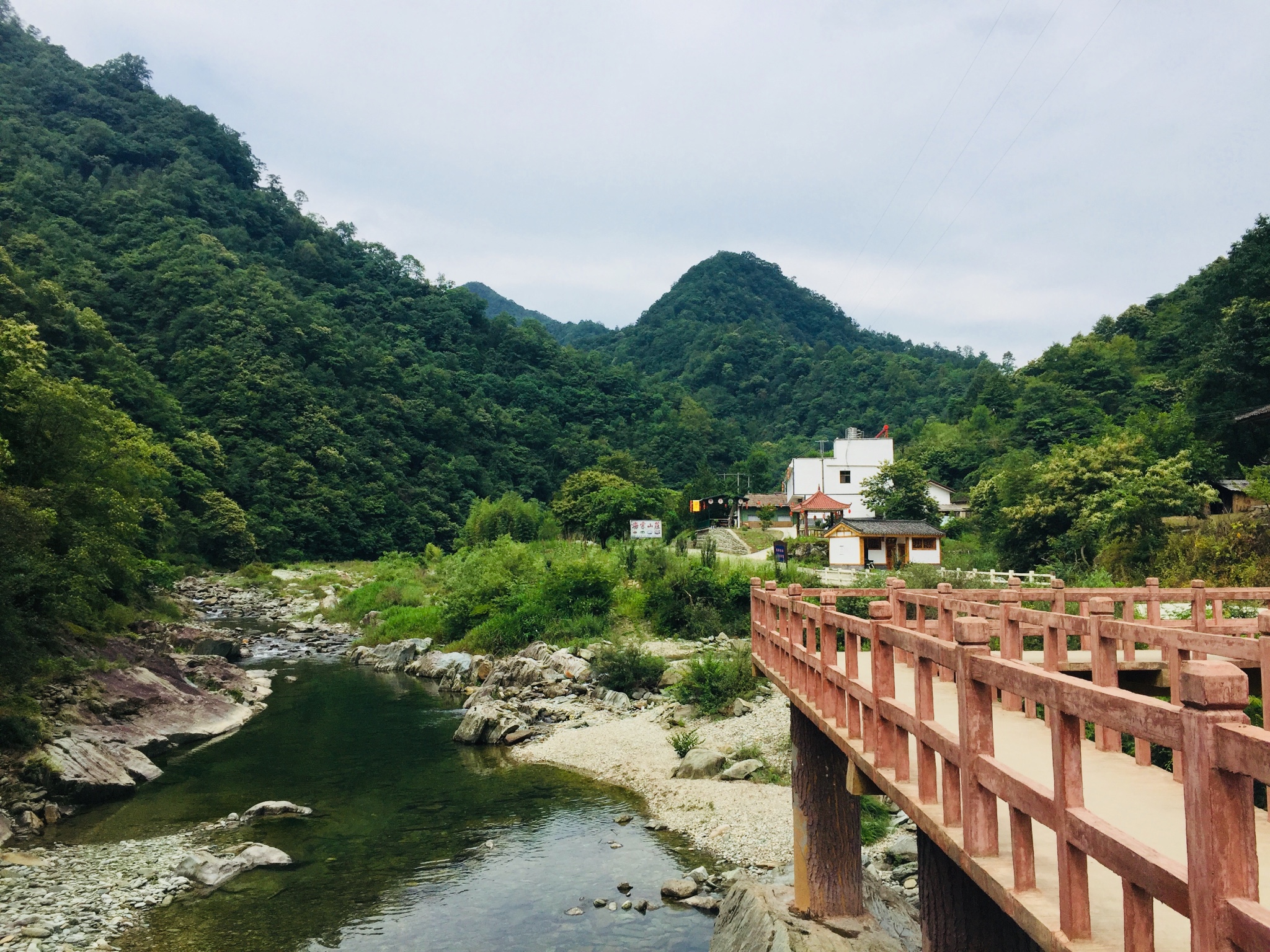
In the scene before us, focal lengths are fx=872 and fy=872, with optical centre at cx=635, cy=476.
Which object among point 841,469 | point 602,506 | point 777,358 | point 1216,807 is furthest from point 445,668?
point 777,358

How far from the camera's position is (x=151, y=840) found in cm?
1466

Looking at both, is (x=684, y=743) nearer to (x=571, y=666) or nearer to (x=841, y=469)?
(x=571, y=666)

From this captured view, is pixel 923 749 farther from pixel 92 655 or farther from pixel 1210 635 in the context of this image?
pixel 92 655

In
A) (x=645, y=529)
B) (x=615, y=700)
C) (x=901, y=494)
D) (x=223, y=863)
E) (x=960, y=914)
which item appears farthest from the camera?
(x=901, y=494)

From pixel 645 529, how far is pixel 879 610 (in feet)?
149

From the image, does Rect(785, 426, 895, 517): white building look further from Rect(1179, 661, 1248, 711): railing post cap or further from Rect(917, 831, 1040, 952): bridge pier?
Rect(1179, 661, 1248, 711): railing post cap

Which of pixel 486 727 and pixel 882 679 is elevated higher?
pixel 882 679

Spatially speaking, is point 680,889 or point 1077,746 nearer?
point 1077,746

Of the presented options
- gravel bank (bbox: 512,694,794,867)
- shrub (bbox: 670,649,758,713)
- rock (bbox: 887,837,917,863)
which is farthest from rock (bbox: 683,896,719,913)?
shrub (bbox: 670,649,758,713)

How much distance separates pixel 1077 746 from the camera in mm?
3021

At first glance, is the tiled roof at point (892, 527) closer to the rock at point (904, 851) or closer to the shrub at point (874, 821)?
the shrub at point (874, 821)

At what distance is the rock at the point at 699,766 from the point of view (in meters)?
17.4

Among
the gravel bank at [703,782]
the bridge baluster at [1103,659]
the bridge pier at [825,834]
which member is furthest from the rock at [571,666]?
the bridge baluster at [1103,659]

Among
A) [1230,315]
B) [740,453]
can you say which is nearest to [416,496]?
[740,453]
